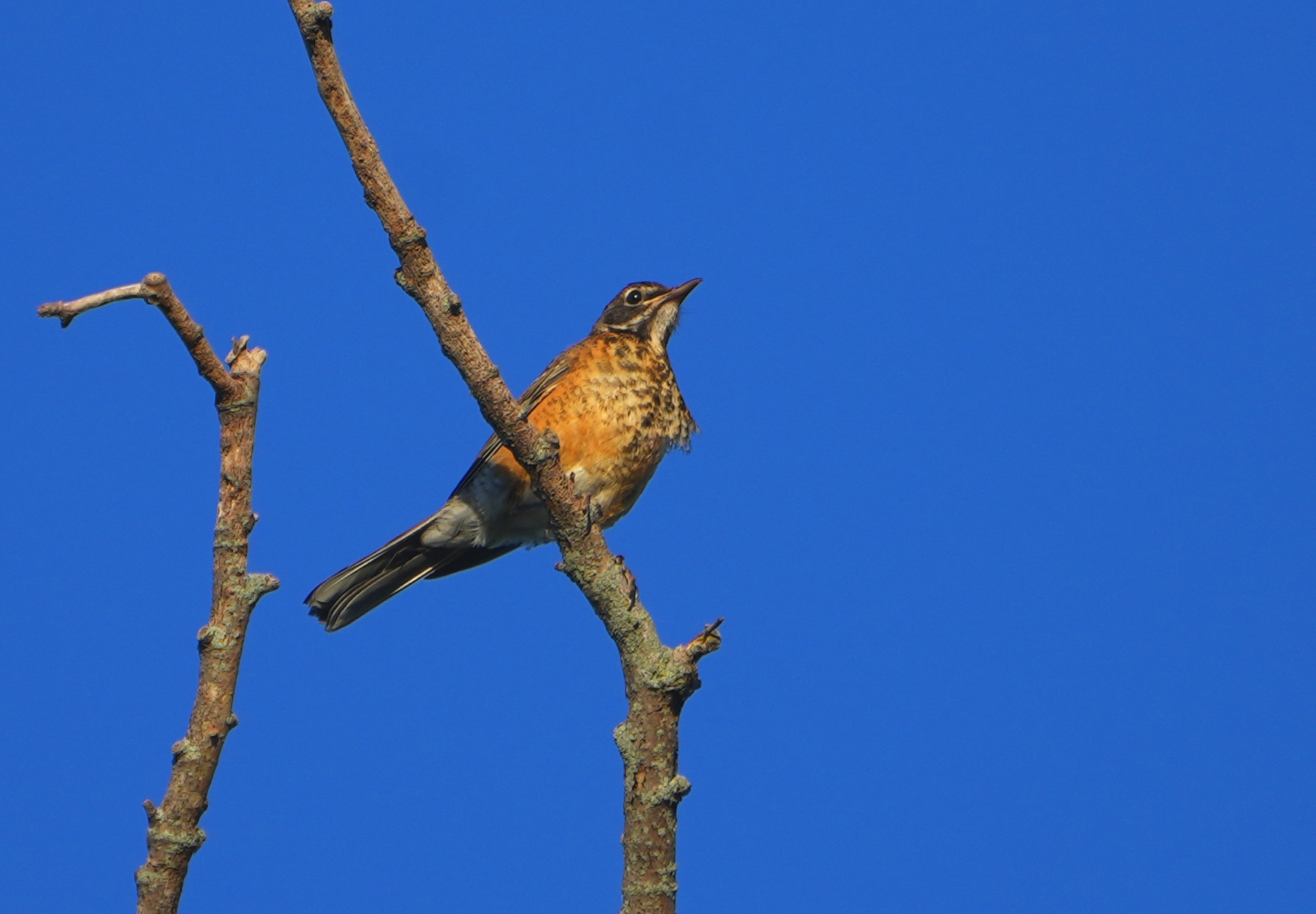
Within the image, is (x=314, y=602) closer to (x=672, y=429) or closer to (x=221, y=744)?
(x=672, y=429)

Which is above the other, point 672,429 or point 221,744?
point 672,429

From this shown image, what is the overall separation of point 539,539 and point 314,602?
1.47 metres

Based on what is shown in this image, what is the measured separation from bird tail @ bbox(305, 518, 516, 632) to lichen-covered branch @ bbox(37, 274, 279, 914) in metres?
3.15

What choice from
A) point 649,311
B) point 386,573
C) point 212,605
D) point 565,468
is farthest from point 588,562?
point 649,311

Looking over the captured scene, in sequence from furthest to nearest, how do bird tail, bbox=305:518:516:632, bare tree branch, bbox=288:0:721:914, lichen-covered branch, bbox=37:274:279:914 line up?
bird tail, bbox=305:518:516:632 → bare tree branch, bbox=288:0:721:914 → lichen-covered branch, bbox=37:274:279:914

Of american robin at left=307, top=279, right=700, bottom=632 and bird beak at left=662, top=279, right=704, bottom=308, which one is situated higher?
bird beak at left=662, top=279, right=704, bottom=308

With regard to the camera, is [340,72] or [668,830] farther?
[668,830]

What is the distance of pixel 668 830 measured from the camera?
4895mm

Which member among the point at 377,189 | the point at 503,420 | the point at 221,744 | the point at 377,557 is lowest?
the point at 221,744

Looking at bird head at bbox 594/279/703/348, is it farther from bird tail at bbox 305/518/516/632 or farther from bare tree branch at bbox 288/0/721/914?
bare tree branch at bbox 288/0/721/914

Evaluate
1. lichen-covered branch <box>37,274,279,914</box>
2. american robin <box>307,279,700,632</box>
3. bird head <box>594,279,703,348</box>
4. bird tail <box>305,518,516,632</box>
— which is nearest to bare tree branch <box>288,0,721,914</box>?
lichen-covered branch <box>37,274,279,914</box>

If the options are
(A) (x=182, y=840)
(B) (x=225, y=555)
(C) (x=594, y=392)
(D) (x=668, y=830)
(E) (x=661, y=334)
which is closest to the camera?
(A) (x=182, y=840)

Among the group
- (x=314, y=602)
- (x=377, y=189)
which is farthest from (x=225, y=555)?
(x=314, y=602)

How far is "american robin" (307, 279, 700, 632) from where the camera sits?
771 cm
